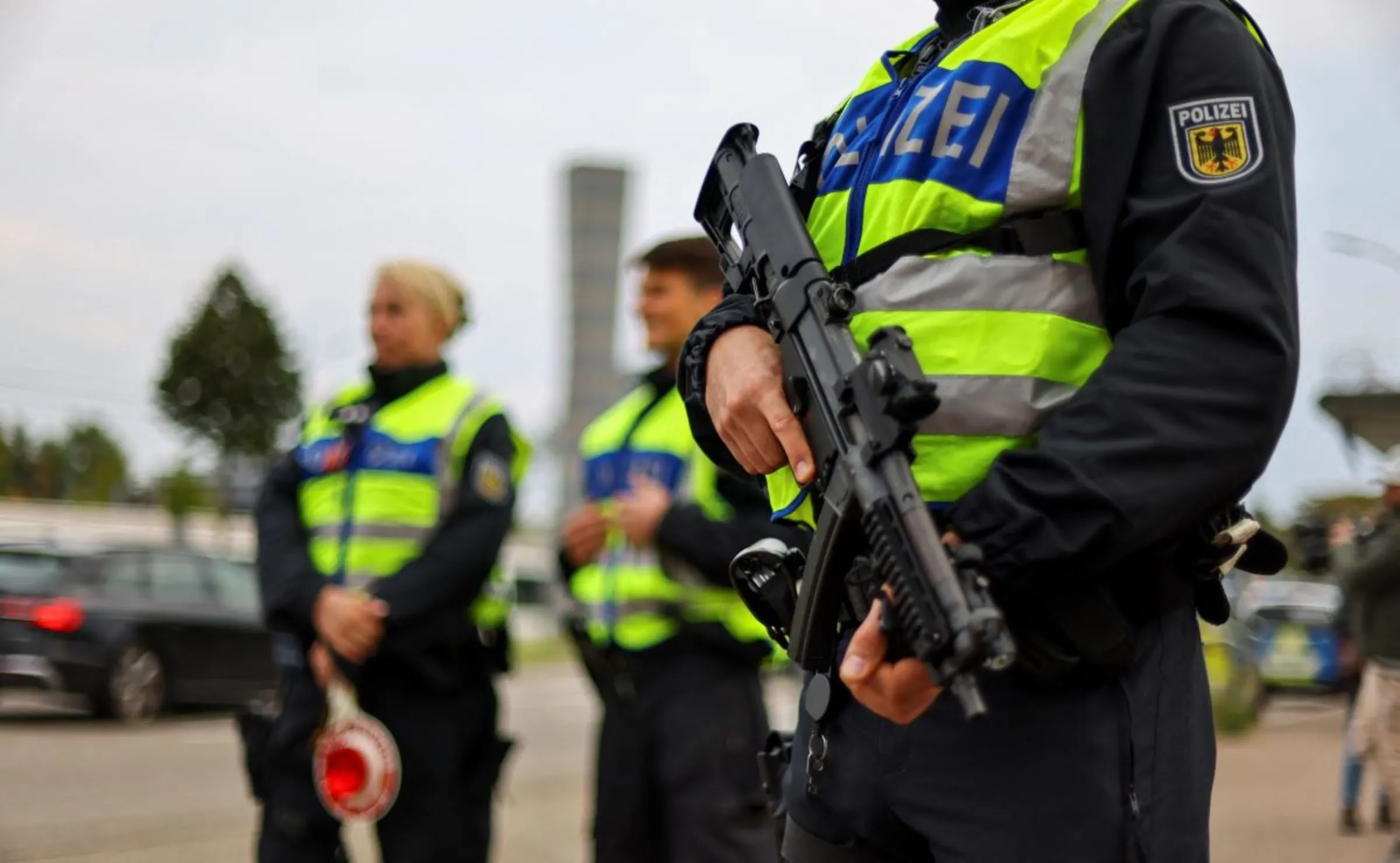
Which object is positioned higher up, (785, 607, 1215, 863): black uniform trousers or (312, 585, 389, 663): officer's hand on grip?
(785, 607, 1215, 863): black uniform trousers

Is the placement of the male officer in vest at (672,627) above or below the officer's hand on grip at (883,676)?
below

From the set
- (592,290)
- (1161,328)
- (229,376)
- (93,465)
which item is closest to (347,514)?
(1161,328)

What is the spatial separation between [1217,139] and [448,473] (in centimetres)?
285

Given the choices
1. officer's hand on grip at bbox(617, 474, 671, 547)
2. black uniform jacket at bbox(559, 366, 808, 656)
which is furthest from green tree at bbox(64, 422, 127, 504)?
black uniform jacket at bbox(559, 366, 808, 656)

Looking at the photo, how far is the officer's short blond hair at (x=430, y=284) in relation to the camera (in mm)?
4395

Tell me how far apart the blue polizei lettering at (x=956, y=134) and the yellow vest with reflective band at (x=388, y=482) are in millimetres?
2446

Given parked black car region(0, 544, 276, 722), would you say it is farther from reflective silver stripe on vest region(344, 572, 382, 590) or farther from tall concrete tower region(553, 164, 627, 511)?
tall concrete tower region(553, 164, 627, 511)

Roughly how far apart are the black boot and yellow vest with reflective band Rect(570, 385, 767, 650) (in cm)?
609

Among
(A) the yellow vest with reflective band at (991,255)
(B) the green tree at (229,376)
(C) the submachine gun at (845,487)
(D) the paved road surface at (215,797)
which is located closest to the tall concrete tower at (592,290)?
(B) the green tree at (229,376)

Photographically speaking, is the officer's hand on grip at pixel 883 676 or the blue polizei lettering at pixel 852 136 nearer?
the officer's hand on grip at pixel 883 676

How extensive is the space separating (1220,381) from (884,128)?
0.55m

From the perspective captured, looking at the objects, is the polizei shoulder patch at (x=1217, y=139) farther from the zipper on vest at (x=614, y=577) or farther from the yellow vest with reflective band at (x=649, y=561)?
the zipper on vest at (x=614, y=577)

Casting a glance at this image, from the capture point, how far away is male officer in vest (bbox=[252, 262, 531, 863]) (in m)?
3.98

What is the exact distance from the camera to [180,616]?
13.6m
